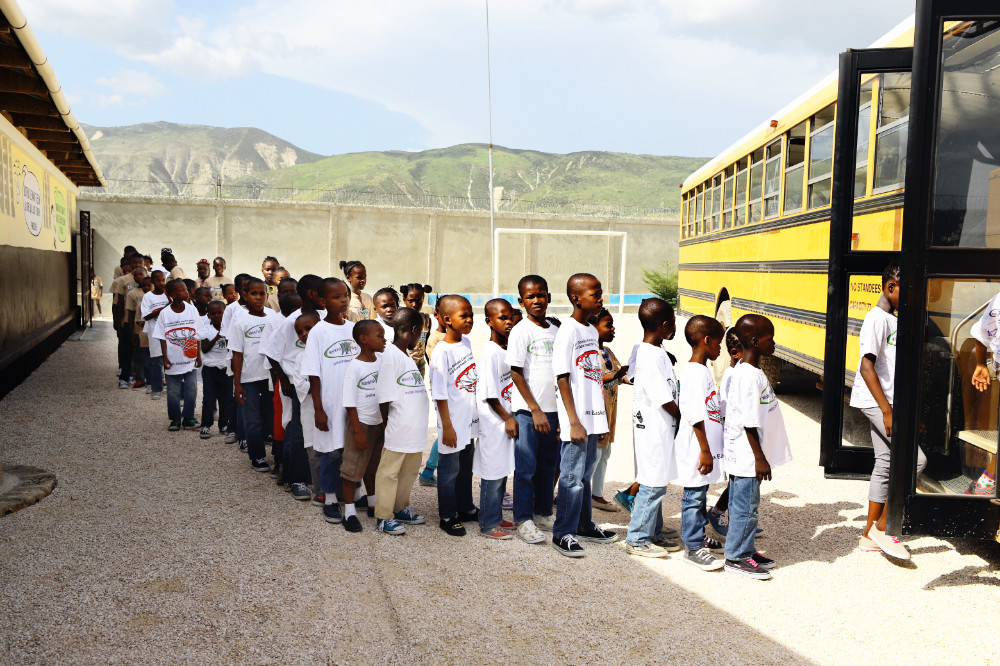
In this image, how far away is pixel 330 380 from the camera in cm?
425

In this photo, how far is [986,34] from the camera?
3330 millimetres

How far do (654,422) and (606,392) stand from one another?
72 centimetres

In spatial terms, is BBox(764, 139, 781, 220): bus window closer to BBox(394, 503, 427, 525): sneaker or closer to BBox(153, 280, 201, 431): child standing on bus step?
BBox(394, 503, 427, 525): sneaker

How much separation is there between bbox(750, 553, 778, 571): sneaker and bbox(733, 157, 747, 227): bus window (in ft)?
16.3

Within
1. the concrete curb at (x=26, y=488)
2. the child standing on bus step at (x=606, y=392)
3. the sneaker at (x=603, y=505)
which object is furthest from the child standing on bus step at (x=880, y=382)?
the concrete curb at (x=26, y=488)

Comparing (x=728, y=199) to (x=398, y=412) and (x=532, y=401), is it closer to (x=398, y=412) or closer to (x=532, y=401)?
(x=532, y=401)

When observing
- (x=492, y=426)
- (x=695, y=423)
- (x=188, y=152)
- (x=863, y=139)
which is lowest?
(x=492, y=426)

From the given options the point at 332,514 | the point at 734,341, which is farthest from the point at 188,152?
the point at 734,341

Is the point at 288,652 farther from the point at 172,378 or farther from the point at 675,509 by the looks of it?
the point at 172,378

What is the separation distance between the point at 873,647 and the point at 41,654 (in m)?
2.96

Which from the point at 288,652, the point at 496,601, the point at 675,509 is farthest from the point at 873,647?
the point at 288,652

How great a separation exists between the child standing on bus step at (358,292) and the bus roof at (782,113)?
12.1 ft

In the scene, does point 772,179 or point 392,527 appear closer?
point 392,527

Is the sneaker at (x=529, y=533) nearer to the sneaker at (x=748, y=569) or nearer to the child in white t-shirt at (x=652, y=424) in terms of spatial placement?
the child in white t-shirt at (x=652, y=424)
